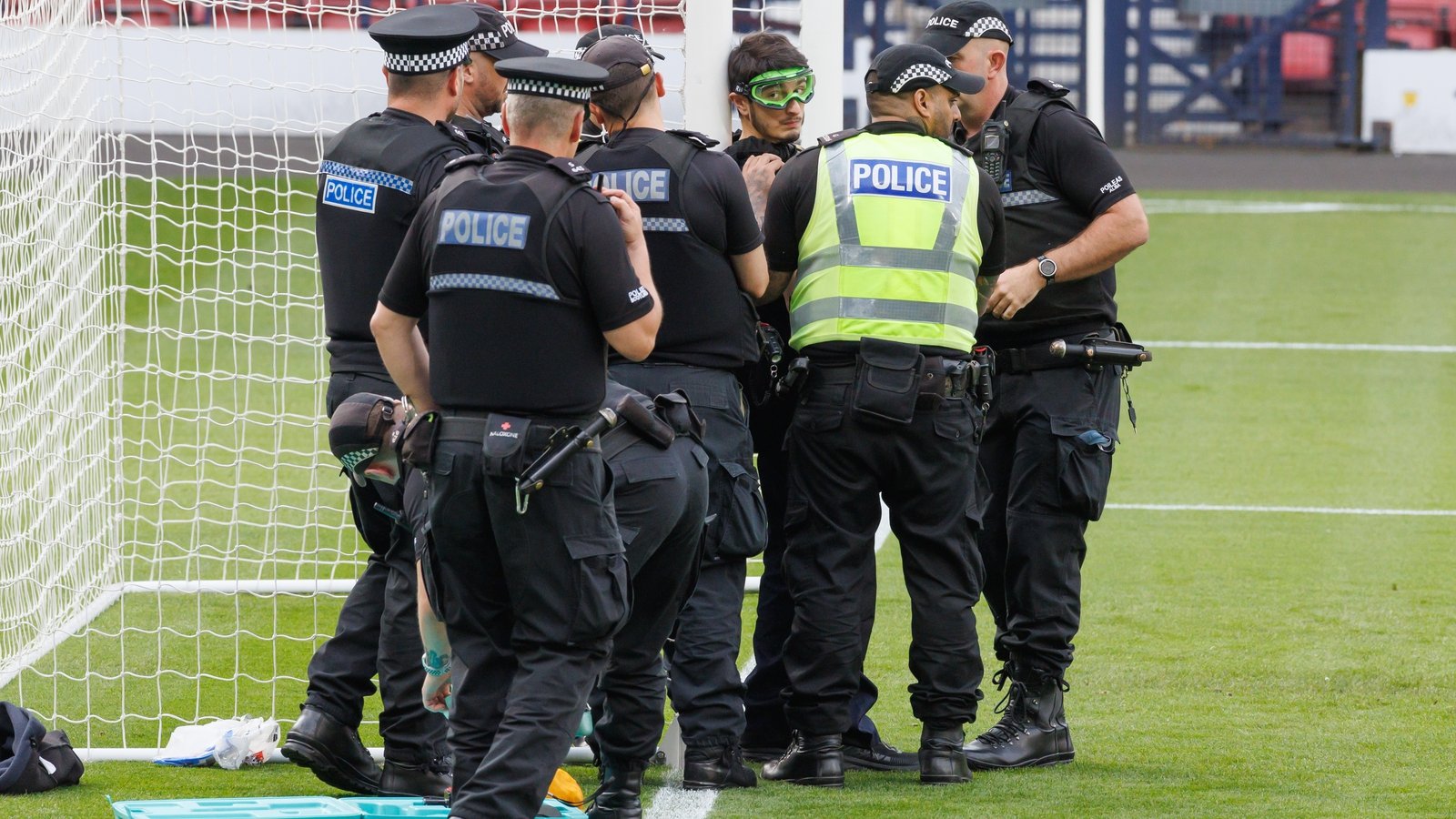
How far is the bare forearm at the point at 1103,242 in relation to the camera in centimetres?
514

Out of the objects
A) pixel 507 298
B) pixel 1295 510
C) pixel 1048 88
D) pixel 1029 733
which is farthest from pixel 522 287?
pixel 1295 510

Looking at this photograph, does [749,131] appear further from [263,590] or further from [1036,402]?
[263,590]

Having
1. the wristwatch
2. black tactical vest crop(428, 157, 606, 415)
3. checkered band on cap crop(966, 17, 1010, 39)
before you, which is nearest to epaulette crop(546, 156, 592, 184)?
black tactical vest crop(428, 157, 606, 415)

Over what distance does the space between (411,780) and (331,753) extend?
23 centimetres

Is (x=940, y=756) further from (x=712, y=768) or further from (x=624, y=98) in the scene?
(x=624, y=98)

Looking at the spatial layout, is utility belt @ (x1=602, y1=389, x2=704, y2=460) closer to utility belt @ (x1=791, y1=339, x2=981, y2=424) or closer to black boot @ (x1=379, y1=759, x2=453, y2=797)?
utility belt @ (x1=791, y1=339, x2=981, y2=424)

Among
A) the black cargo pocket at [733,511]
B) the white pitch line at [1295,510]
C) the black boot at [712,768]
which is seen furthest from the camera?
the white pitch line at [1295,510]

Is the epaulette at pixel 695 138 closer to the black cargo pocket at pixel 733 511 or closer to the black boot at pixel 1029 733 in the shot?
the black cargo pocket at pixel 733 511

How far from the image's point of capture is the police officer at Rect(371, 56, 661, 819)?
153 inches

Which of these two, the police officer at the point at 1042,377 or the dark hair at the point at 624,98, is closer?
the dark hair at the point at 624,98

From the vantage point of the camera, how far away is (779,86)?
17.0ft

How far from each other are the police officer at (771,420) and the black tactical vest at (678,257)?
359 mm

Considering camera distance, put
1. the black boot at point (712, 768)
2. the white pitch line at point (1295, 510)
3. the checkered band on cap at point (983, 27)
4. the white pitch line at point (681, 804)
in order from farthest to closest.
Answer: the white pitch line at point (1295, 510)
the checkered band on cap at point (983, 27)
the black boot at point (712, 768)
the white pitch line at point (681, 804)

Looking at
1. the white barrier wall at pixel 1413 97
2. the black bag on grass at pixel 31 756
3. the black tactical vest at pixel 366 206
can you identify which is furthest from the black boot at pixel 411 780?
the white barrier wall at pixel 1413 97
